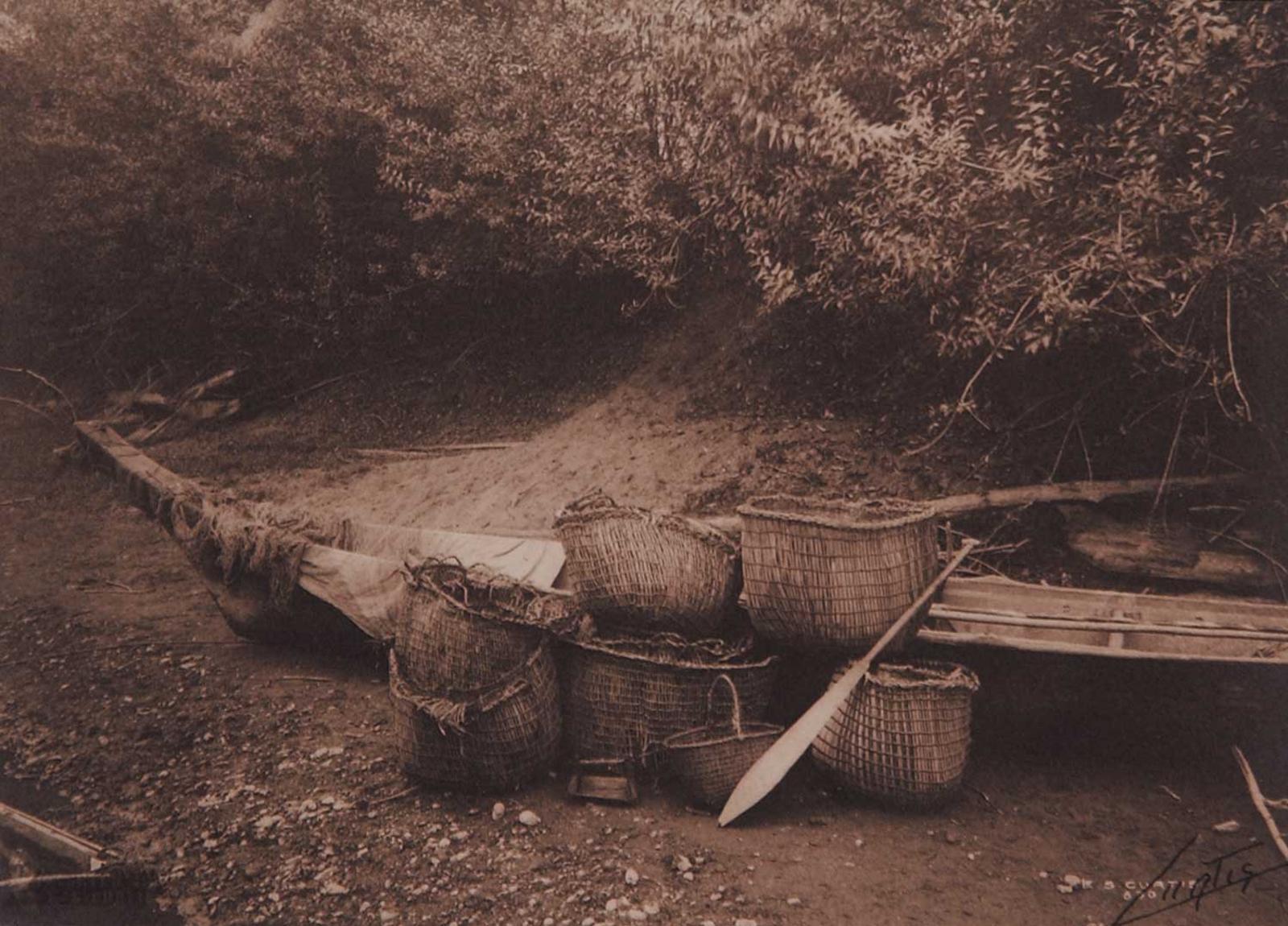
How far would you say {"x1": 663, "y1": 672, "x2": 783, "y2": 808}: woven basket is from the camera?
133 inches

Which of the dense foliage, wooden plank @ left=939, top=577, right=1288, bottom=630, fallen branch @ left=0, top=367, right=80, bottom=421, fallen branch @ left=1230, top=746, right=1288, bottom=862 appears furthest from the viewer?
fallen branch @ left=0, top=367, right=80, bottom=421

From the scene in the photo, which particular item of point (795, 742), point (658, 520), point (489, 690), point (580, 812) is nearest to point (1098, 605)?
point (795, 742)

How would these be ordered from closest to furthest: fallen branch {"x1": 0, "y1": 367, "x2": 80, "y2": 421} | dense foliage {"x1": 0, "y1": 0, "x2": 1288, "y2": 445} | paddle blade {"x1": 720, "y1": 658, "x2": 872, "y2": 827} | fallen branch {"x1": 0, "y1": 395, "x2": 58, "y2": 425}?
paddle blade {"x1": 720, "y1": 658, "x2": 872, "y2": 827} → dense foliage {"x1": 0, "y1": 0, "x2": 1288, "y2": 445} → fallen branch {"x1": 0, "y1": 367, "x2": 80, "y2": 421} → fallen branch {"x1": 0, "y1": 395, "x2": 58, "y2": 425}

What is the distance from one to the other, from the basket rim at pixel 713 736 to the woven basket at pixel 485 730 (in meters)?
0.48

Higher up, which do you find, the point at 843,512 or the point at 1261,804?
the point at 843,512

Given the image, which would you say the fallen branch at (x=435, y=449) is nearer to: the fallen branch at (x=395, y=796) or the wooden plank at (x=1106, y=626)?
the fallen branch at (x=395, y=796)

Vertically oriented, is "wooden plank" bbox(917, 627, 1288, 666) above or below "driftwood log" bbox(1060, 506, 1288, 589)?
below

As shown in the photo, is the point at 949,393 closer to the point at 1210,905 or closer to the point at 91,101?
the point at 1210,905

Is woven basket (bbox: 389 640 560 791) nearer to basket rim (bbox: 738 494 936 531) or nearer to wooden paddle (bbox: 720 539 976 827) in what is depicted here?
wooden paddle (bbox: 720 539 976 827)

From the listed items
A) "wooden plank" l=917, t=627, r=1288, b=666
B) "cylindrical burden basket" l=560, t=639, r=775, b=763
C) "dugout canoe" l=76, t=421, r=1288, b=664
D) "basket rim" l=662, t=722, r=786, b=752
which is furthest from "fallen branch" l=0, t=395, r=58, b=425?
"wooden plank" l=917, t=627, r=1288, b=666

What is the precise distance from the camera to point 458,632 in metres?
3.57

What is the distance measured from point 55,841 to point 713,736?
88.2 inches
